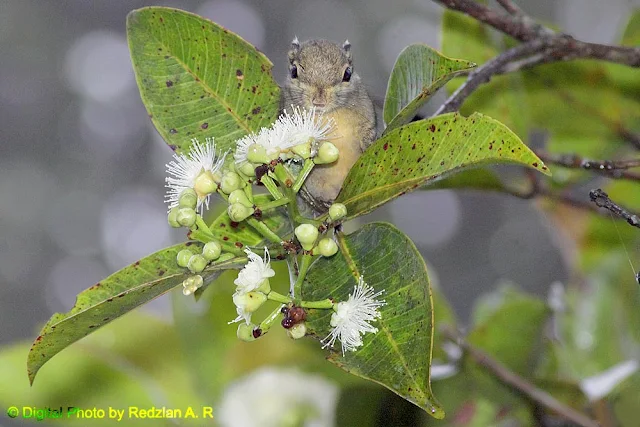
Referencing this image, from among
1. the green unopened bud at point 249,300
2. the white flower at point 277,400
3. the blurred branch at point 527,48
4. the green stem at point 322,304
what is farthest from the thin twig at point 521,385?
the green unopened bud at point 249,300

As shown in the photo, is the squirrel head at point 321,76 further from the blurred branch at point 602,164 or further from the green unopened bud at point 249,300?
the green unopened bud at point 249,300

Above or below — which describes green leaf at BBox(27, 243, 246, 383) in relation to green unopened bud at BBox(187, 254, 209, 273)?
below

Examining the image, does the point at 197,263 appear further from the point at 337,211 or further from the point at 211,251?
the point at 337,211

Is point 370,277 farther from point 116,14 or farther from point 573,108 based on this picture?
point 116,14

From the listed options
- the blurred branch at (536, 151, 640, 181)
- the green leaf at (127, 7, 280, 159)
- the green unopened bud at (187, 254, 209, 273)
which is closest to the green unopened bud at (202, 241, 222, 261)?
the green unopened bud at (187, 254, 209, 273)

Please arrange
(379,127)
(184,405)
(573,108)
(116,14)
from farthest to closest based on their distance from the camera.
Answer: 1. (116,14)
2. (573,108)
3. (184,405)
4. (379,127)

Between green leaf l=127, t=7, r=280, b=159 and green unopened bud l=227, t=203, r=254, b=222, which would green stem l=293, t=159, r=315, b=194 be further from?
green leaf l=127, t=7, r=280, b=159

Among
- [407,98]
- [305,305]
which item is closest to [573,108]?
[407,98]
